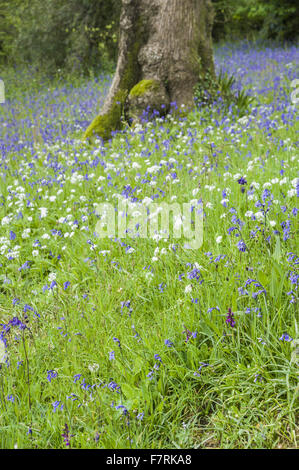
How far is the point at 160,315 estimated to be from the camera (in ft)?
9.12

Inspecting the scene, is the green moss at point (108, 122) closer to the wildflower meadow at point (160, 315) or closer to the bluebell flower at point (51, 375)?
the wildflower meadow at point (160, 315)

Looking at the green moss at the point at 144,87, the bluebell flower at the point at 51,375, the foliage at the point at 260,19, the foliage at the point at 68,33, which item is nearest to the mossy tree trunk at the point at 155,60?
the green moss at the point at 144,87

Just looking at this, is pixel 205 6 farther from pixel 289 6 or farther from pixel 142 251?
pixel 289 6

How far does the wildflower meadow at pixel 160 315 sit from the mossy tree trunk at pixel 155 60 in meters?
1.97

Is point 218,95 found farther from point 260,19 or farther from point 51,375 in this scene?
point 260,19

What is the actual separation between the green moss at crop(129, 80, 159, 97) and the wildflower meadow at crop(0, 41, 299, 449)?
79.1 inches

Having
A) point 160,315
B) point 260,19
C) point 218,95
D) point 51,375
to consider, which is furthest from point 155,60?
point 260,19

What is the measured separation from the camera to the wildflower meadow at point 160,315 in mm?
2184

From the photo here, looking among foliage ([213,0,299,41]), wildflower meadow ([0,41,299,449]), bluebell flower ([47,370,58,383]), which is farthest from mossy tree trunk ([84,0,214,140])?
foliage ([213,0,299,41])

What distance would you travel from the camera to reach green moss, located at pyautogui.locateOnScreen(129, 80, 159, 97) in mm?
6863

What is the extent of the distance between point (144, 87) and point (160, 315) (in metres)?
4.92

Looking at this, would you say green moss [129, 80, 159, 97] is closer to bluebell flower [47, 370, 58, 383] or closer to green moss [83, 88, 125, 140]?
green moss [83, 88, 125, 140]

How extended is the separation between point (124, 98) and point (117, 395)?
18.2 ft

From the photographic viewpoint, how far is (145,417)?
Result: 7.23 ft
